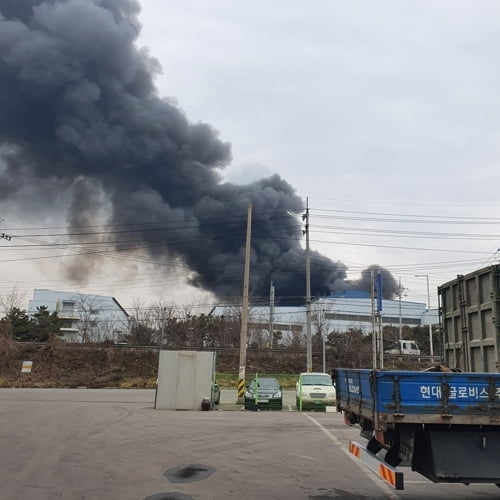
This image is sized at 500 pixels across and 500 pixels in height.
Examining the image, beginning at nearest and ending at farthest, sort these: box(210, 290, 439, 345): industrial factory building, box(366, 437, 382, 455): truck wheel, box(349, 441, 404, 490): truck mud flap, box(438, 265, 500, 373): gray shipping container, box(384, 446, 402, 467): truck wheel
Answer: box(349, 441, 404, 490): truck mud flap
box(384, 446, 402, 467): truck wheel
box(366, 437, 382, 455): truck wheel
box(438, 265, 500, 373): gray shipping container
box(210, 290, 439, 345): industrial factory building

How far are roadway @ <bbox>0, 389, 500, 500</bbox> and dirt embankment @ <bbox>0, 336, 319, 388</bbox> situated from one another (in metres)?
23.5

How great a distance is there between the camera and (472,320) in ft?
23.0

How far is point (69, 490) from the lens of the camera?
21.0 feet

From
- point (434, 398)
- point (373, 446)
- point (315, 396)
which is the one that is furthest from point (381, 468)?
point (315, 396)

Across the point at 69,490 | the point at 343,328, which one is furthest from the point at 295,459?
the point at 343,328

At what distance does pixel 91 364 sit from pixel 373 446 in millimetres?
39213

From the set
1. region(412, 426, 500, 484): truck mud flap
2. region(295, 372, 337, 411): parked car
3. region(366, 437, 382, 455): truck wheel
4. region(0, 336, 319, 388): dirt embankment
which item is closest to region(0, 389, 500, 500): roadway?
region(366, 437, 382, 455): truck wheel

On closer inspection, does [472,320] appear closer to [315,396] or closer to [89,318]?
[315,396]

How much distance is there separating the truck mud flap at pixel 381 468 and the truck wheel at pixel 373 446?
44 millimetres

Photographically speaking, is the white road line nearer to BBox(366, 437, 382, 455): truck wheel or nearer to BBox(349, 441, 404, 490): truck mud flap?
BBox(349, 441, 404, 490): truck mud flap

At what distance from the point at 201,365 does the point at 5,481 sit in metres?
13.1

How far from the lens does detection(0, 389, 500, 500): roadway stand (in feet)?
21.3

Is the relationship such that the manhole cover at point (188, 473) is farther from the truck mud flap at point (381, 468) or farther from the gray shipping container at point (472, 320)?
the gray shipping container at point (472, 320)

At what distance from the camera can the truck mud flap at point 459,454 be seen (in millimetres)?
5141
